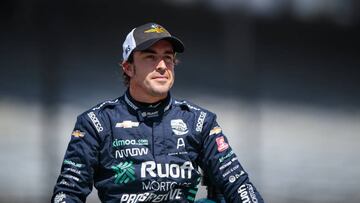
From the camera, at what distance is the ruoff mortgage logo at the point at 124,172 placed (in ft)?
10.8

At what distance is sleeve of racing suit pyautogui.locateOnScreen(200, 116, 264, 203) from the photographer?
3.35m

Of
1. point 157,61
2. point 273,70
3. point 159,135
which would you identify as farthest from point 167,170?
point 273,70

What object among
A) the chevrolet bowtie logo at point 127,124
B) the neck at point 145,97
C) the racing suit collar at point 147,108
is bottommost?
the chevrolet bowtie logo at point 127,124

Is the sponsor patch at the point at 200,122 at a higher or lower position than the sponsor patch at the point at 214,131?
higher

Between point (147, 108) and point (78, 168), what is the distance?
0.37 meters

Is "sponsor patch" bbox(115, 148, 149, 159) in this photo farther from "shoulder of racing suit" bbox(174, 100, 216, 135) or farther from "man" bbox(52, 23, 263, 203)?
"shoulder of racing suit" bbox(174, 100, 216, 135)

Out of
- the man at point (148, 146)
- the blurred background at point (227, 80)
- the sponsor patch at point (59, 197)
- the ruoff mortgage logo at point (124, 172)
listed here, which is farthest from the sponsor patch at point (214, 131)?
the blurred background at point (227, 80)

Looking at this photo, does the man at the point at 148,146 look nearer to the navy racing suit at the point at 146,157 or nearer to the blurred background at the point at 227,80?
the navy racing suit at the point at 146,157

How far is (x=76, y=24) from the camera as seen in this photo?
7.10 metres

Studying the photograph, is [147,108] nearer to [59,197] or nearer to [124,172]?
[124,172]

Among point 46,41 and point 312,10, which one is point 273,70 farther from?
point 46,41

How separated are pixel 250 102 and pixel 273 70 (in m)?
0.62

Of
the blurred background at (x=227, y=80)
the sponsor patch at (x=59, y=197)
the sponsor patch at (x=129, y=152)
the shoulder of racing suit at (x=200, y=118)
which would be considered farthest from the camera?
the blurred background at (x=227, y=80)

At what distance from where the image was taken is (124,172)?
3305 millimetres
